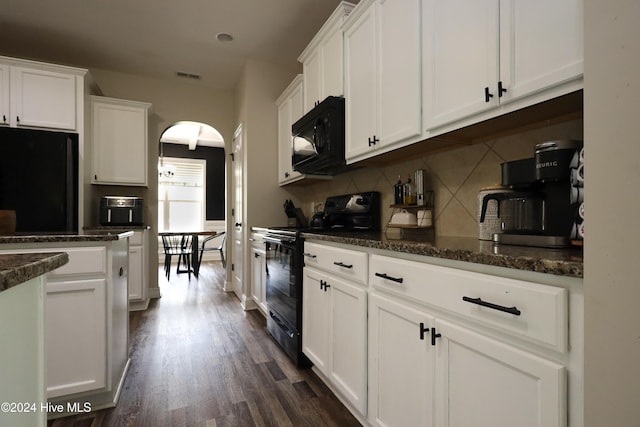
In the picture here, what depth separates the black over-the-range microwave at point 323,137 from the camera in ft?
6.96

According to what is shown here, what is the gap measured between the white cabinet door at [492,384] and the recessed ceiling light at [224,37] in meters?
3.26

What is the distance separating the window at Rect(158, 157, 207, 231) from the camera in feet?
23.6

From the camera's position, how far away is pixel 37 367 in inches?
27.2

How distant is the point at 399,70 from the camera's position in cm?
158

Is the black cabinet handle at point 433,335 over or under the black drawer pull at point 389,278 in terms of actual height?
under

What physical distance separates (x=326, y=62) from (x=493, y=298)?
2.01 m

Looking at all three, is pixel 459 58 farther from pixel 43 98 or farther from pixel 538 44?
pixel 43 98

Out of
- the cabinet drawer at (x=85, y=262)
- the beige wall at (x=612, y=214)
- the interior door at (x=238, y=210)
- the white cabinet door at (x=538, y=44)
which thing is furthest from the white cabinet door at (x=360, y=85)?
the interior door at (x=238, y=210)

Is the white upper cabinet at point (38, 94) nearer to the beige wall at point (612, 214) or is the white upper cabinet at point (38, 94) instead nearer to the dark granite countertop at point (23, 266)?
the dark granite countertop at point (23, 266)

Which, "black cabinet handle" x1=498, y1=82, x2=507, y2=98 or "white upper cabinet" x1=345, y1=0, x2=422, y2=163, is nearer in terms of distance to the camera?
"black cabinet handle" x1=498, y1=82, x2=507, y2=98

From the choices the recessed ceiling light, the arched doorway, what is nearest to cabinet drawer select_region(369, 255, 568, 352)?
the recessed ceiling light

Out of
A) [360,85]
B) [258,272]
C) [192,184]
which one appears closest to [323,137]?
[360,85]

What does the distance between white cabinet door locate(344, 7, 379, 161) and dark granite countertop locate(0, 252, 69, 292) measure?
1494mm

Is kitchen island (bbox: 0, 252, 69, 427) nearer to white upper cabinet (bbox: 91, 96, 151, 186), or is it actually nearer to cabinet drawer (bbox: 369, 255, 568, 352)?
cabinet drawer (bbox: 369, 255, 568, 352)
